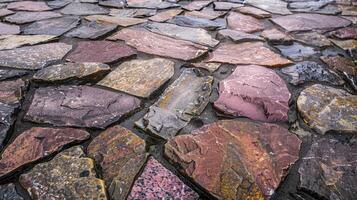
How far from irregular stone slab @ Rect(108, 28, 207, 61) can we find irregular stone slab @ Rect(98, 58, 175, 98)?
0.38ft

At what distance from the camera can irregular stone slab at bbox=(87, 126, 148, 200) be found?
37.5 inches

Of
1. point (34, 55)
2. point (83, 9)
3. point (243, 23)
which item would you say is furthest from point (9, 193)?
point (83, 9)

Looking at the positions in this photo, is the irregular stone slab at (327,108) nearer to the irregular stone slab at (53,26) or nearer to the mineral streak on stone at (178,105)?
the mineral streak on stone at (178,105)

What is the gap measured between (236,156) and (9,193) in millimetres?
767

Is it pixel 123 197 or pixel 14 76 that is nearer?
pixel 123 197

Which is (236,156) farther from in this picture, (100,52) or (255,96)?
(100,52)

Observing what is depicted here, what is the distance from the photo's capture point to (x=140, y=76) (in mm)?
1510

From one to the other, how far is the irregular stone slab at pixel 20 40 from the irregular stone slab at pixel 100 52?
271mm

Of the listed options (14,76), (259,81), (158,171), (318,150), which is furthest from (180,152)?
(14,76)

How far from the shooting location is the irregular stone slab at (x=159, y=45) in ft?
5.67

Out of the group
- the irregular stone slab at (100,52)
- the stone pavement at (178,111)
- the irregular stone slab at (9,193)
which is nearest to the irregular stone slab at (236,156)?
the stone pavement at (178,111)

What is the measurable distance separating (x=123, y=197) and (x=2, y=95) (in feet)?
2.75

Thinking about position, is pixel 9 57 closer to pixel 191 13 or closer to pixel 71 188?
pixel 71 188

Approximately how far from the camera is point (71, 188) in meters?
0.92
